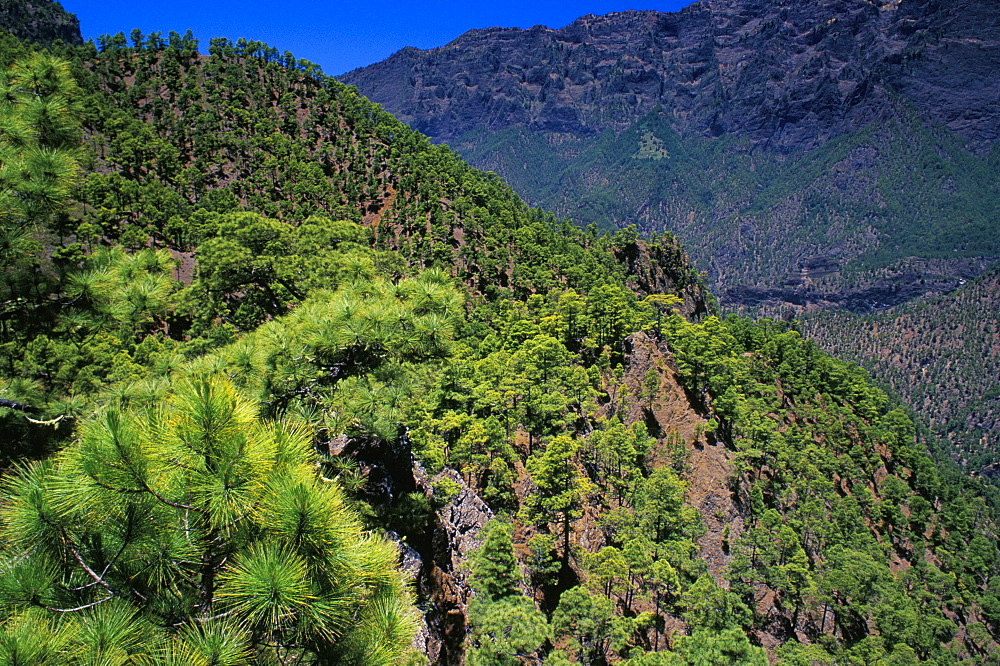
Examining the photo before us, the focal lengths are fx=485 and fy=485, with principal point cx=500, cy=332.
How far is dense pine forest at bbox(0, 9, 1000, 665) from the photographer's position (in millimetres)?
3258

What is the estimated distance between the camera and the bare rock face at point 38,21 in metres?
92.8

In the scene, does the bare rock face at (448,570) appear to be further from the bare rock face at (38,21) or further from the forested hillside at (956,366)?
the forested hillside at (956,366)

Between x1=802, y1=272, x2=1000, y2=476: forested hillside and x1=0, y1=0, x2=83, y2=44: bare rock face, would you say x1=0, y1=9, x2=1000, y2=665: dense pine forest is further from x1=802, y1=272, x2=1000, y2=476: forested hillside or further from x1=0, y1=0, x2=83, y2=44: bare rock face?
x1=802, y1=272, x2=1000, y2=476: forested hillside

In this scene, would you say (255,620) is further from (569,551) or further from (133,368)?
(569,551)

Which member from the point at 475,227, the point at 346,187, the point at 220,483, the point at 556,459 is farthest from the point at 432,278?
the point at 346,187

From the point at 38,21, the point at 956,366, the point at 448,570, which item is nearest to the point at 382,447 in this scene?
the point at 448,570

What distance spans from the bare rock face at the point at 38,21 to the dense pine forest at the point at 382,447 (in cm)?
4493

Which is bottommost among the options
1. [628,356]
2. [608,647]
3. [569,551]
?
[608,647]

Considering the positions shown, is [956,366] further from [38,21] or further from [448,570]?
[38,21]

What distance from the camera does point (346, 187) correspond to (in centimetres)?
6506

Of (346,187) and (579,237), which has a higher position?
(346,187)

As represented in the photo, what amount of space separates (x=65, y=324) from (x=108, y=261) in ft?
4.83

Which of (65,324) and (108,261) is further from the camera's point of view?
(108,261)

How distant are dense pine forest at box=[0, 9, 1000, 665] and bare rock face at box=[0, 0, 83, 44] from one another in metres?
44.9
